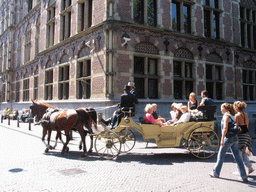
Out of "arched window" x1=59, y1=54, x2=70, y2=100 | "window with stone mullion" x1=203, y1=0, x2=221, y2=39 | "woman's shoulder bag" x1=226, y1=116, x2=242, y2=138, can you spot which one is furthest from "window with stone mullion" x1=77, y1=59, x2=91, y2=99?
"woman's shoulder bag" x1=226, y1=116, x2=242, y2=138

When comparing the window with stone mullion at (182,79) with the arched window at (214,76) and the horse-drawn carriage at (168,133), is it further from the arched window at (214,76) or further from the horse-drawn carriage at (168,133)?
the horse-drawn carriage at (168,133)

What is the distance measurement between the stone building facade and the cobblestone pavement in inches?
129

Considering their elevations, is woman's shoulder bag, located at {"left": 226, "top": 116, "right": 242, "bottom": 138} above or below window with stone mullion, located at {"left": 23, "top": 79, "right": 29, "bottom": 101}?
below

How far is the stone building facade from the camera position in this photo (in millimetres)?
11914

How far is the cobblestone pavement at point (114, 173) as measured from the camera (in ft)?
14.3

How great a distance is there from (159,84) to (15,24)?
2474 cm

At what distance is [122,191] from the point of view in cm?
409

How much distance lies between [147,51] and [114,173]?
28.7ft

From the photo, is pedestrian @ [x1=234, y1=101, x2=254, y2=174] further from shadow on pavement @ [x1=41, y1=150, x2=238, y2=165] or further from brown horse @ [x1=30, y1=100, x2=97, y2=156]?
brown horse @ [x1=30, y1=100, x2=97, y2=156]

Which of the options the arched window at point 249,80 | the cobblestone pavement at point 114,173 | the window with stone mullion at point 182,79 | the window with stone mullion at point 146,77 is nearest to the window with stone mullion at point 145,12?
the window with stone mullion at point 146,77

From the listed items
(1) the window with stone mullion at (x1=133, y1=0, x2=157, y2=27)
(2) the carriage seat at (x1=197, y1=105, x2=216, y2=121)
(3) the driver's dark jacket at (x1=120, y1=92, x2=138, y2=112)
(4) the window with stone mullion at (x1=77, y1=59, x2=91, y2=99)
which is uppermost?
(1) the window with stone mullion at (x1=133, y1=0, x2=157, y2=27)

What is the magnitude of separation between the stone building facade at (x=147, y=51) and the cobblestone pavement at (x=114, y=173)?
10.8ft

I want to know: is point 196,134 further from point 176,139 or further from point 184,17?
point 184,17

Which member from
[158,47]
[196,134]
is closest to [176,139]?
[196,134]
